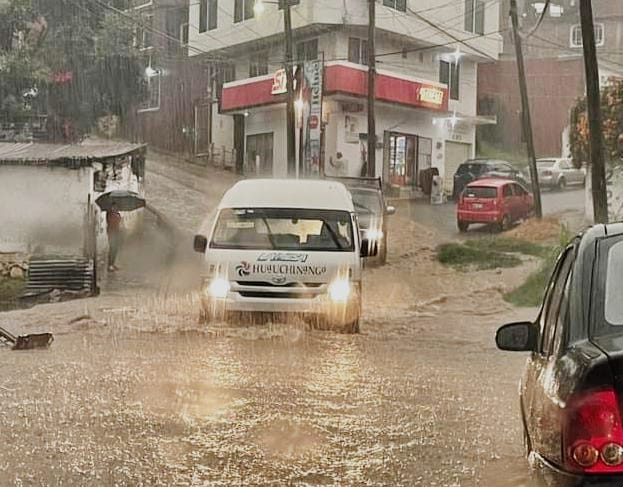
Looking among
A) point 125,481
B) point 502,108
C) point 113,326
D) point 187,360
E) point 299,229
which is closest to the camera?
point 125,481

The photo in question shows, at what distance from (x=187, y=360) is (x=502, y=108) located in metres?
8.95

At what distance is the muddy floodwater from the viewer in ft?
19.3

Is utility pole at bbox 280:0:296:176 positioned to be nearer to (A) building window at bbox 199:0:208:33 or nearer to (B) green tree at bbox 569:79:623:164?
(A) building window at bbox 199:0:208:33

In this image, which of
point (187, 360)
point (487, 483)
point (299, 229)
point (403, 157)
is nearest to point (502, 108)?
point (403, 157)

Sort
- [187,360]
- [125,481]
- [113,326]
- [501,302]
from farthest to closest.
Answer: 1. [501,302]
2. [113,326]
3. [187,360]
4. [125,481]

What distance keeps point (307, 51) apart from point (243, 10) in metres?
1.42

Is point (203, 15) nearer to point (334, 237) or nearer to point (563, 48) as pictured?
point (563, 48)

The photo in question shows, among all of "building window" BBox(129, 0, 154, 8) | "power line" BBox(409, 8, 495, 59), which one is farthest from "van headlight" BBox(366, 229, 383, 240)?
"building window" BBox(129, 0, 154, 8)

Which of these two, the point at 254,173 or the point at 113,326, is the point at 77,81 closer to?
the point at 254,173

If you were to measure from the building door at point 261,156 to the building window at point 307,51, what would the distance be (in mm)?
1272

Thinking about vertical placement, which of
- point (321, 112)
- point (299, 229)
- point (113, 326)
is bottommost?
point (113, 326)

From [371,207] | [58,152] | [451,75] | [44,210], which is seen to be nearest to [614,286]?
[371,207]

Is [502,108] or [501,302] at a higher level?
[502,108]

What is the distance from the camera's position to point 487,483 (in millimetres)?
5613
